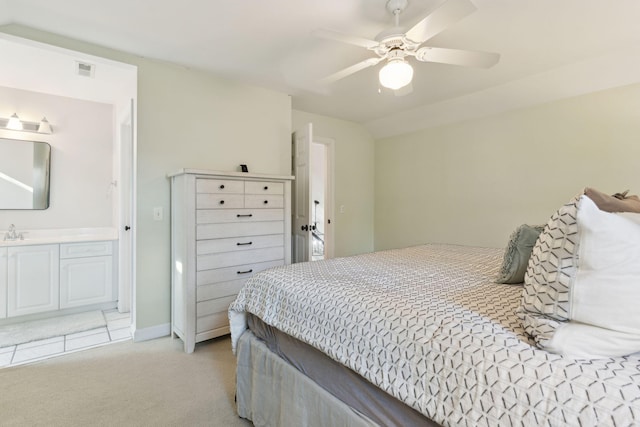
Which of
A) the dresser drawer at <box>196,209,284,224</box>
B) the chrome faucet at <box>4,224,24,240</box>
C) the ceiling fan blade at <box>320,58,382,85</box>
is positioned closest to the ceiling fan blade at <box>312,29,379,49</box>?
the ceiling fan blade at <box>320,58,382,85</box>

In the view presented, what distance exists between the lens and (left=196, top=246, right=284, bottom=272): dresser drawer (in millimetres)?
2369

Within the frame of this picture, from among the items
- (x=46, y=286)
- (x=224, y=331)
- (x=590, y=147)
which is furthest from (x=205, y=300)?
(x=590, y=147)

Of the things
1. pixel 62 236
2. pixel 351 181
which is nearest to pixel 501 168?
pixel 351 181

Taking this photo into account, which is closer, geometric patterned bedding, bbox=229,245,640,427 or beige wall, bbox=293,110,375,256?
geometric patterned bedding, bbox=229,245,640,427

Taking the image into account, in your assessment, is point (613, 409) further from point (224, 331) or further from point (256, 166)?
point (256, 166)

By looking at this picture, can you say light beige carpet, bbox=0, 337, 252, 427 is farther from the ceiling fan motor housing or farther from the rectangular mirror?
the ceiling fan motor housing

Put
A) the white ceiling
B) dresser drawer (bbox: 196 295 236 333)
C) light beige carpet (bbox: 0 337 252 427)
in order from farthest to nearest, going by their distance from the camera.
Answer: dresser drawer (bbox: 196 295 236 333) < the white ceiling < light beige carpet (bbox: 0 337 252 427)

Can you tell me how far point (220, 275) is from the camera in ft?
8.04

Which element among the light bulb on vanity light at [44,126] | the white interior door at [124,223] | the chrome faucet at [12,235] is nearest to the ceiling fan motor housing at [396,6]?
the white interior door at [124,223]

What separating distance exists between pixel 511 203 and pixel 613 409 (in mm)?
3231

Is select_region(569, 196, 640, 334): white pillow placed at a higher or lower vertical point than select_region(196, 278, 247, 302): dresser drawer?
higher

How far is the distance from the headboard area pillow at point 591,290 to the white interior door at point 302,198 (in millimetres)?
2527

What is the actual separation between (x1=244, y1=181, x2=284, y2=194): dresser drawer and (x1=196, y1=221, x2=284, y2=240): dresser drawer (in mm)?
272

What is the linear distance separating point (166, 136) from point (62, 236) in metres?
1.84
